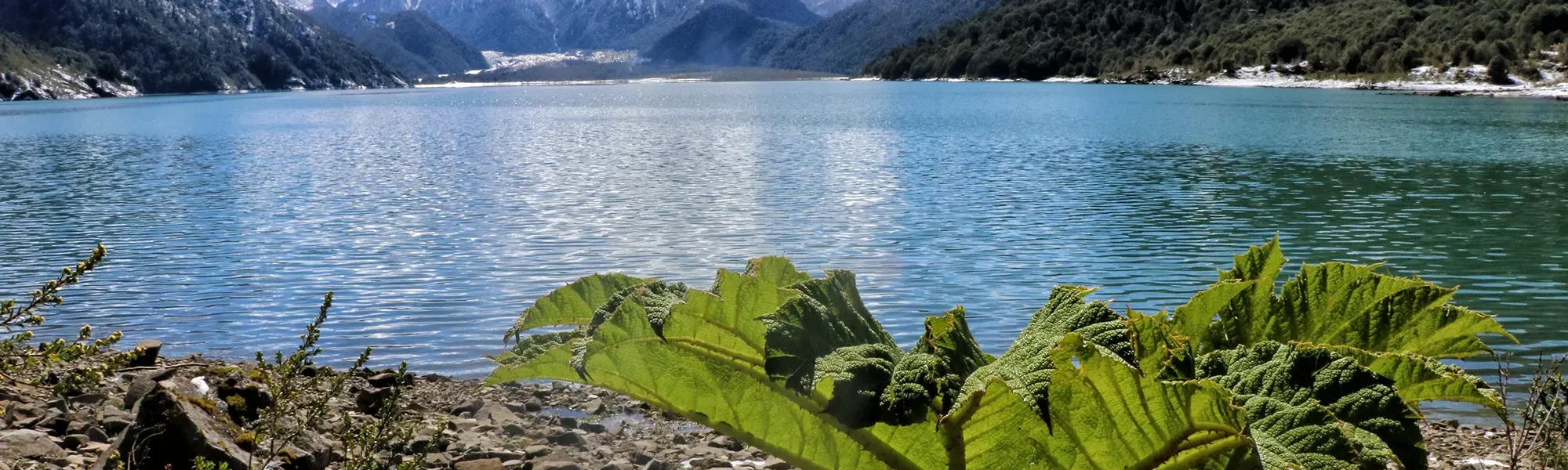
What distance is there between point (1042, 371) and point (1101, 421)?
0.34ft

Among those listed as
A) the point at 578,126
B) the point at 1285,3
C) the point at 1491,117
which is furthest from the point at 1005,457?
the point at 1285,3

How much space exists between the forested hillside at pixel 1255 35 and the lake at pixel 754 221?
54.1 metres

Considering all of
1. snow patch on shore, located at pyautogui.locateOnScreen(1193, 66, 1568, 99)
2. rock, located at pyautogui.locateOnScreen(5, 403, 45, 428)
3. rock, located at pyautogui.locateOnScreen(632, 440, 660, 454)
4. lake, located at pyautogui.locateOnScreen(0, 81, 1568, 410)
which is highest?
rock, located at pyautogui.locateOnScreen(5, 403, 45, 428)

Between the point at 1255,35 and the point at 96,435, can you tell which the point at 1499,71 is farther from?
the point at 96,435

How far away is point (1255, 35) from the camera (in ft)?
427

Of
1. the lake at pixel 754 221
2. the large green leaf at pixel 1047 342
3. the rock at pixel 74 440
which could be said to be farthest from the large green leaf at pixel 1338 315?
the rock at pixel 74 440

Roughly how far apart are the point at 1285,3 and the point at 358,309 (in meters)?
155

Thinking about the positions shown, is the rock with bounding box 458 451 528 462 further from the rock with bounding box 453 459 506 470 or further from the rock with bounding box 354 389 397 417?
the rock with bounding box 354 389 397 417

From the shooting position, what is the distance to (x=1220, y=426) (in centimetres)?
141

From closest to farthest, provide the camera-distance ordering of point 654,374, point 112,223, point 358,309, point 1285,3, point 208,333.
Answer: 1. point 654,374
2. point 208,333
3. point 358,309
4. point 112,223
5. point 1285,3

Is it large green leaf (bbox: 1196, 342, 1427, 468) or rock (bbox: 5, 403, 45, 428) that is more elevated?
large green leaf (bbox: 1196, 342, 1427, 468)

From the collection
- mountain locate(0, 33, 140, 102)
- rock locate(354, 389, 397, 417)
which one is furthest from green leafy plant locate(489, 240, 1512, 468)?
mountain locate(0, 33, 140, 102)

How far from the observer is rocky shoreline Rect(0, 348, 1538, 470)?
4.16 metres

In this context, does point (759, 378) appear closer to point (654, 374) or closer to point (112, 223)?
point (654, 374)
